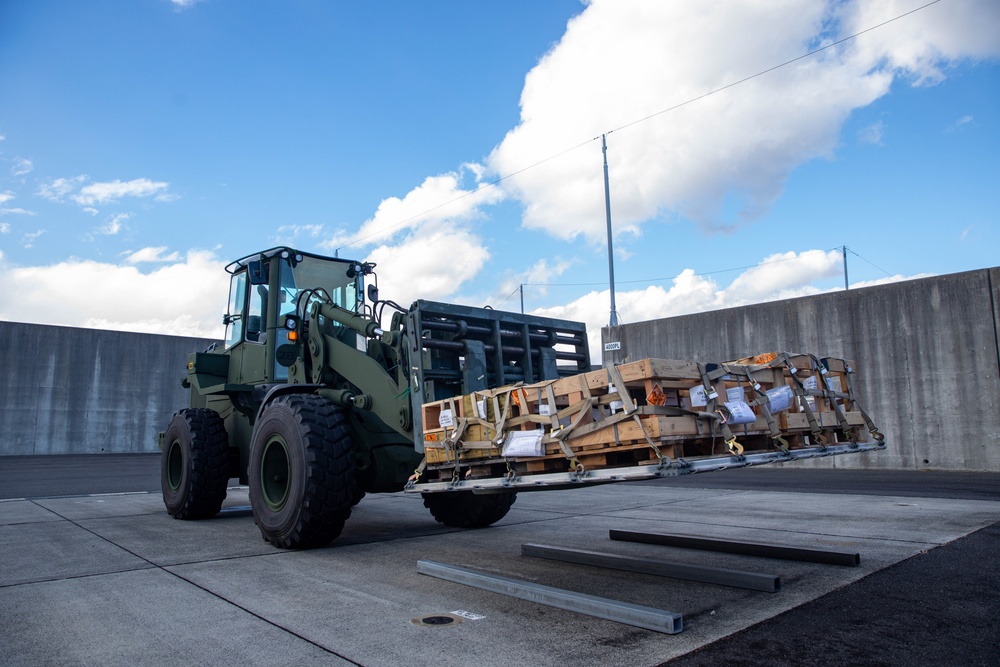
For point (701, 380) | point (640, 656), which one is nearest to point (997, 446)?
point (701, 380)

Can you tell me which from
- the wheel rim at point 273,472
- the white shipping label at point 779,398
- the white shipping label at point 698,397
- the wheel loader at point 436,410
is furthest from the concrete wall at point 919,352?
the wheel rim at point 273,472

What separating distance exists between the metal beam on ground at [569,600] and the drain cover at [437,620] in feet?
2.02

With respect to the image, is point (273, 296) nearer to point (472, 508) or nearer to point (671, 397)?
point (472, 508)

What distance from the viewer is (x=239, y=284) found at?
30.2 feet

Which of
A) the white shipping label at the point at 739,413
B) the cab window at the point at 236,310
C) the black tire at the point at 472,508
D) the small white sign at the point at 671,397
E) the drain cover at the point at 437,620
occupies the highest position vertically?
the cab window at the point at 236,310

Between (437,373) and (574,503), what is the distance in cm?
565

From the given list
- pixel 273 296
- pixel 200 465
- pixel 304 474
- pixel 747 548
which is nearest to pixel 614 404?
pixel 747 548

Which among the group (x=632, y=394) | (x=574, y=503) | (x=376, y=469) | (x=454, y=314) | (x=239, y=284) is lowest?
(x=574, y=503)

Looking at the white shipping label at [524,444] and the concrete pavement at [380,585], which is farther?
the white shipping label at [524,444]

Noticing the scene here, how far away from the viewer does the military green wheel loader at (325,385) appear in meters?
6.38

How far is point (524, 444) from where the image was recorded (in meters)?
5.07

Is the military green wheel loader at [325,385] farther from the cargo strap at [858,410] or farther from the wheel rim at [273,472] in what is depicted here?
the cargo strap at [858,410]

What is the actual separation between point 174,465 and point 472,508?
14.2ft

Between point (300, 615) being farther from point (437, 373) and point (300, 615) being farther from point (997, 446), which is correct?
point (997, 446)
